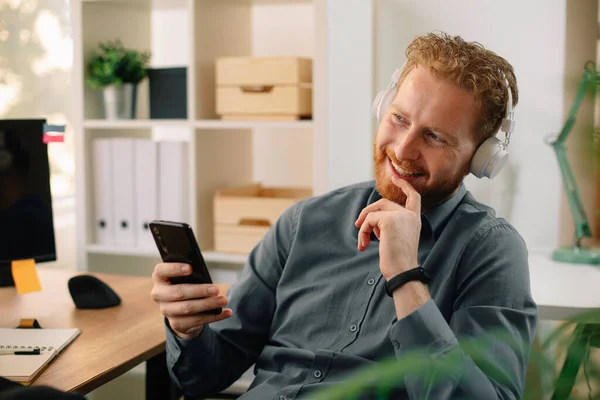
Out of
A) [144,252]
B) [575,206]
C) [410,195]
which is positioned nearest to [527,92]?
[575,206]

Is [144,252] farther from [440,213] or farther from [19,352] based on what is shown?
[440,213]

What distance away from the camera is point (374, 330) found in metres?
1.29

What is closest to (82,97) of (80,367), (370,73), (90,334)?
(370,73)

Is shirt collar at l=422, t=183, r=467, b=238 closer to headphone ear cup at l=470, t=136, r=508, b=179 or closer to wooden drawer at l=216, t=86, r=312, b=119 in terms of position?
headphone ear cup at l=470, t=136, r=508, b=179

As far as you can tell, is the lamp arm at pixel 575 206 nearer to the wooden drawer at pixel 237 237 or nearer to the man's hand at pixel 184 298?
the wooden drawer at pixel 237 237

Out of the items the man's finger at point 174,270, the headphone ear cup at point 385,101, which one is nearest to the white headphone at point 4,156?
the man's finger at point 174,270

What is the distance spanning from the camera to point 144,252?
2.40 meters

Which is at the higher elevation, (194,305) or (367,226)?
(367,226)

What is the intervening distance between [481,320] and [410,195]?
0.25 metres

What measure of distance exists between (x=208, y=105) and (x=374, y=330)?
1.33 m

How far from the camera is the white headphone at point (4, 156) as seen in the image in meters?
1.68

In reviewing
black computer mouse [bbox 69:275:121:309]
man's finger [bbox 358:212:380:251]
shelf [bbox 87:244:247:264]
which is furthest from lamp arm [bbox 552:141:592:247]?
black computer mouse [bbox 69:275:121:309]

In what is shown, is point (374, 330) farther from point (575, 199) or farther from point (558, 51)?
point (558, 51)

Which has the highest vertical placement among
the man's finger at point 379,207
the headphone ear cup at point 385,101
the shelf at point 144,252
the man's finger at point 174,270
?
the headphone ear cup at point 385,101
